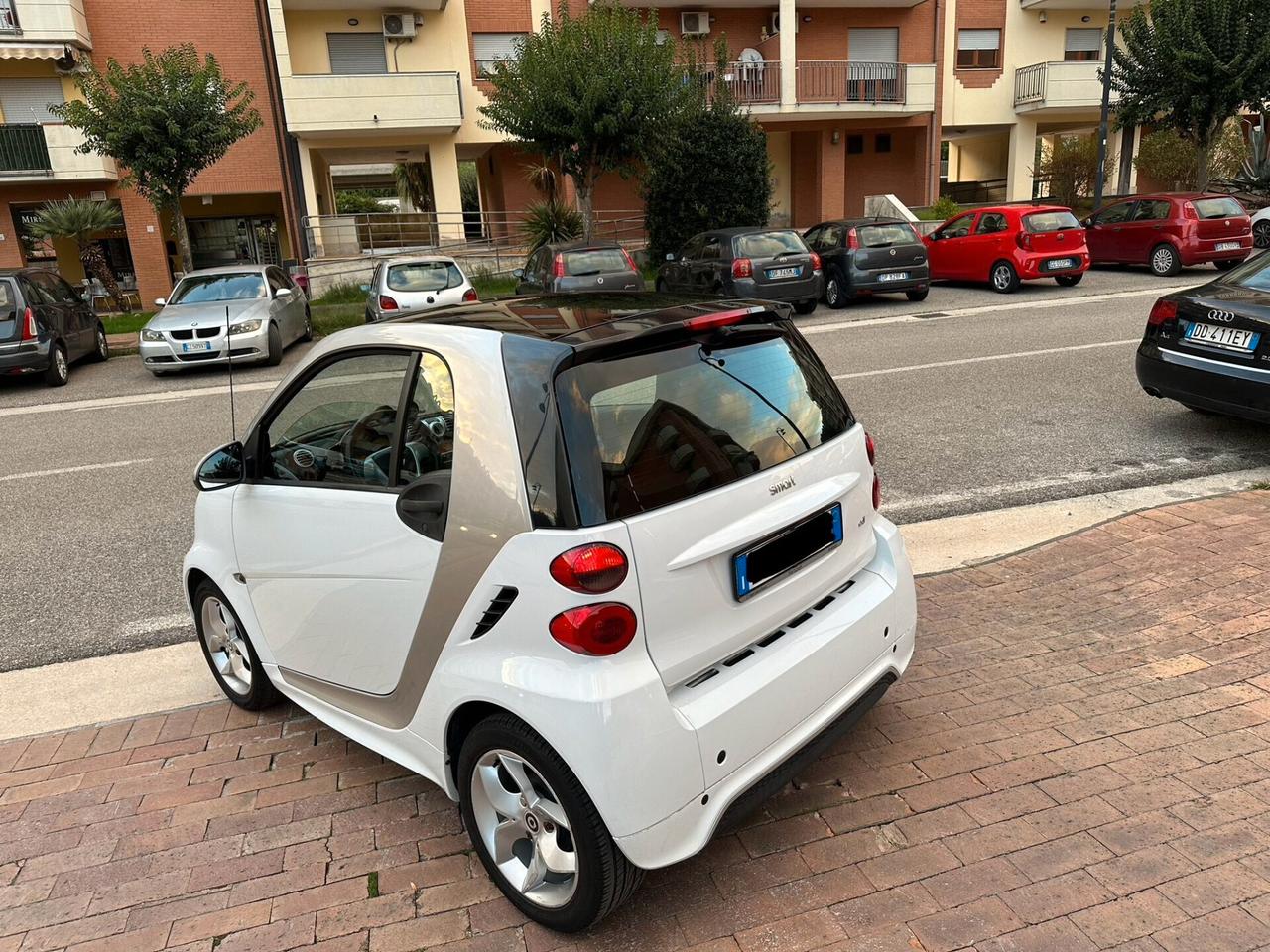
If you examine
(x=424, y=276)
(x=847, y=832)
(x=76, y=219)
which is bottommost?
(x=847, y=832)

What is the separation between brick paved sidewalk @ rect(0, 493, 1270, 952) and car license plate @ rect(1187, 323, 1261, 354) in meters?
2.84

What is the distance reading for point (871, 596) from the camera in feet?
9.61

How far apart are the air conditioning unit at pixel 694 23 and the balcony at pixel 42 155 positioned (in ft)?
54.7

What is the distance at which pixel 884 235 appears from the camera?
619 inches

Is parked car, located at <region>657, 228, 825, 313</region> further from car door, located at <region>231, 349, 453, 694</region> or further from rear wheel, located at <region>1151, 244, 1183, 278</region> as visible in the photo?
car door, located at <region>231, 349, 453, 694</region>

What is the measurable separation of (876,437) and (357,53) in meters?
23.3

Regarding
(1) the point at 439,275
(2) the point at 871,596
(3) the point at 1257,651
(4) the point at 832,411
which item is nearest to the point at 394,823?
(2) the point at 871,596

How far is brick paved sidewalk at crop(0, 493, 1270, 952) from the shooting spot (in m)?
2.46

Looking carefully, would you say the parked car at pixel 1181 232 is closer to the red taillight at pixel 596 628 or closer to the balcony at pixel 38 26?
the red taillight at pixel 596 628

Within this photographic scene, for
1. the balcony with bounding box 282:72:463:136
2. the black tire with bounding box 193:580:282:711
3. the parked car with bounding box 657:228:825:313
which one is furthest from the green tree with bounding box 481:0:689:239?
the black tire with bounding box 193:580:282:711

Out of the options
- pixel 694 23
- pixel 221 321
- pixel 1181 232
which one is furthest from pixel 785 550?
pixel 694 23

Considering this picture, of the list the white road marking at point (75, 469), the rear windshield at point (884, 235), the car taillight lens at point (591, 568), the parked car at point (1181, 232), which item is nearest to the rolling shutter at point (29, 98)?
the white road marking at point (75, 469)

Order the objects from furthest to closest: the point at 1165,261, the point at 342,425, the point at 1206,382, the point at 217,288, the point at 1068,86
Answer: the point at 1068,86, the point at 1165,261, the point at 217,288, the point at 1206,382, the point at 342,425

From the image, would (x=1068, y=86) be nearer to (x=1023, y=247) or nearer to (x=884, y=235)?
(x=1023, y=247)
